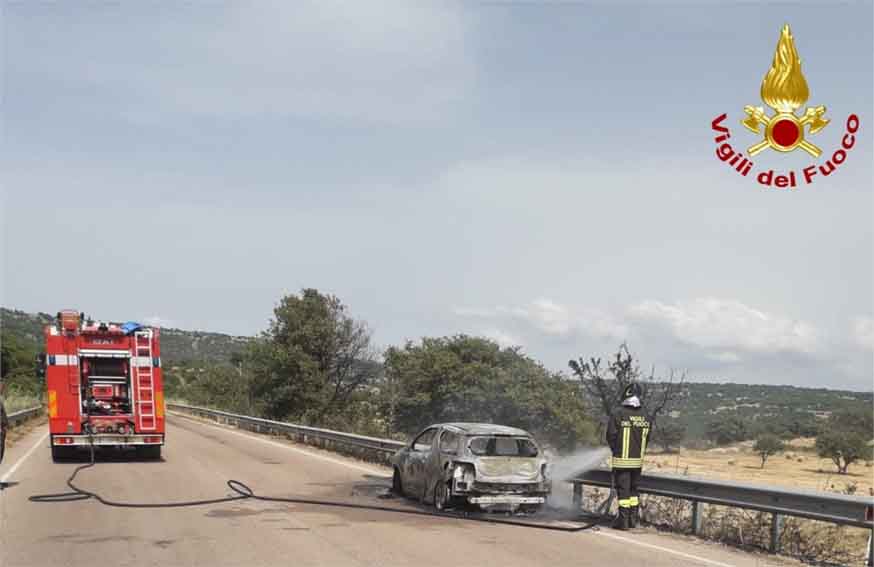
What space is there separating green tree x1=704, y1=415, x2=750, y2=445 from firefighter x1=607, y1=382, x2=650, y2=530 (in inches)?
1894

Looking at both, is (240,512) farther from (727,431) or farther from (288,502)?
(727,431)

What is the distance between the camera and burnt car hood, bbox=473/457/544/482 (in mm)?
13039

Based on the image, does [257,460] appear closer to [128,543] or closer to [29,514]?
[29,514]

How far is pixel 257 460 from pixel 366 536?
11.7 metres

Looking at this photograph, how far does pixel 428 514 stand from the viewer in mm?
13211

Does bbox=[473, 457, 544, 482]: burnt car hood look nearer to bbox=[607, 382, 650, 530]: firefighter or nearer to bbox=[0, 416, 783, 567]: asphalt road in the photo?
bbox=[0, 416, 783, 567]: asphalt road

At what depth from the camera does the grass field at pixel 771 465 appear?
105 ft

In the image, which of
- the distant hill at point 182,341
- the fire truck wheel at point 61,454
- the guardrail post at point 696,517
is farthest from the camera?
the distant hill at point 182,341

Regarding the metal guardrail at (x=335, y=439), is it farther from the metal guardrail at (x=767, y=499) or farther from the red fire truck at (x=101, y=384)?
the metal guardrail at (x=767, y=499)

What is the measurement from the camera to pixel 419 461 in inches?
579

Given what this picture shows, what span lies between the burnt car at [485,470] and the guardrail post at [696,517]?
7.19 ft

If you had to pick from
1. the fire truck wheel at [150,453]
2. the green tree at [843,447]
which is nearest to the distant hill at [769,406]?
the green tree at [843,447]

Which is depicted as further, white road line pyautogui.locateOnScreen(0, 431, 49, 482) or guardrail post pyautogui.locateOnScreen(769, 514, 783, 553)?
white road line pyautogui.locateOnScreen(0, 431, 49, 482)

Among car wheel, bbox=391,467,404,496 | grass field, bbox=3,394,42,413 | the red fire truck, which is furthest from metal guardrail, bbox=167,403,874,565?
grass field, bbox=3,394,42,413
